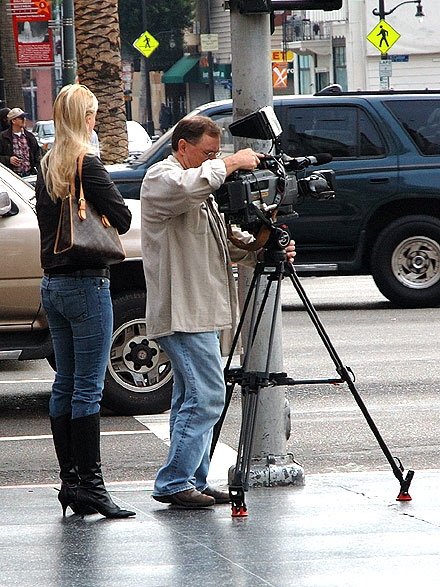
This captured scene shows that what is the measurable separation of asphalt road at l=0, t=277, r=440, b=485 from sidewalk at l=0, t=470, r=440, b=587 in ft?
3.36

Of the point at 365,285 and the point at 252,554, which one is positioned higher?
the point at 252,554

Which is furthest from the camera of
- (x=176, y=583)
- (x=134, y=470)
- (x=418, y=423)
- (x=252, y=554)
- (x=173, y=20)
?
(x=173, y=20)

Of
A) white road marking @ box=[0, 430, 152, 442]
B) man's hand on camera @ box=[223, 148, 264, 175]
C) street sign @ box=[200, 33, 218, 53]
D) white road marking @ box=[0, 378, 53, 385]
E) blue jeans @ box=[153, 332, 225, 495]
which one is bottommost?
white road marking @ box=[0, 378, 53, 385]

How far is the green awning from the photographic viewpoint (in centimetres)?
6575

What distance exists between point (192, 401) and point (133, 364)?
2999 millimetres

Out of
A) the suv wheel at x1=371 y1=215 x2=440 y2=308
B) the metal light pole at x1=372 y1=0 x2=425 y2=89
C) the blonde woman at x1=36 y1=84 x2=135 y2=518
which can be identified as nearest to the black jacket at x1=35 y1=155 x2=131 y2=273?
the blonde woman at x1=36 y1=84 x2=135 y2=518

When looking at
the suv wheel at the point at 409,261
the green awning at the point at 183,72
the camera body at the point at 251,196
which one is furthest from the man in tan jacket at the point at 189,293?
the green awning at the point at 183,72

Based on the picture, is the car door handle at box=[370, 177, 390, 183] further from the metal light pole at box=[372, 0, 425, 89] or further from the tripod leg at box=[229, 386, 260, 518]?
the metal light pole at box=[372, 0, 425, 89]

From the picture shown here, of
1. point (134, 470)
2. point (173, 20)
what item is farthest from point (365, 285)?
point (173, 20)

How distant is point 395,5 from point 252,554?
47725mm

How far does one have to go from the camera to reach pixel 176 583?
4.84 m

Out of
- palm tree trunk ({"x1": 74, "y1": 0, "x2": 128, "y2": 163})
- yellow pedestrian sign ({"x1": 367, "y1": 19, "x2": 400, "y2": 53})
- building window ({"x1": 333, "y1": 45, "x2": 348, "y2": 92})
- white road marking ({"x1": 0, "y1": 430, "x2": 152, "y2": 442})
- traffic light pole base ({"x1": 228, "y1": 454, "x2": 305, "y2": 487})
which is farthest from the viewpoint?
building window ({"x1": 333, "y1": 45, "x2": 348, "y2": 92})

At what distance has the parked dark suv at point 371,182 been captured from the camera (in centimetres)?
1397

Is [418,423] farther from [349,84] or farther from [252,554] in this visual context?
[349,84]
